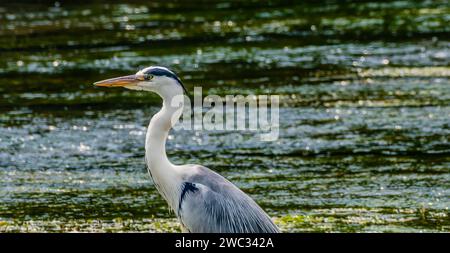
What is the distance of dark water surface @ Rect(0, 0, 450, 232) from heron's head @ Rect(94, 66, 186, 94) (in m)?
1.89

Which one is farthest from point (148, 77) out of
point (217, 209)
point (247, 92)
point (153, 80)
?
point (247, 92)

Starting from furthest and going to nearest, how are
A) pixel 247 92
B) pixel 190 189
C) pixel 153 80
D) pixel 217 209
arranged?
pixel 247 92 < pixel 153 80 < pixel 190 189 < pixel 217 209

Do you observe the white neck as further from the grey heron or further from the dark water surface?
the dark water surface

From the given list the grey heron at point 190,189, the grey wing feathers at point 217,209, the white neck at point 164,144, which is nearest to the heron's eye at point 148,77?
the grey heron at point 190,189

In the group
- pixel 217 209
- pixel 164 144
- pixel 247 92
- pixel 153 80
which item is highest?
pixel 153 80

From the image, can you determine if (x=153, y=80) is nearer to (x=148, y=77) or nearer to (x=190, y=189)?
(x=148, y=77)

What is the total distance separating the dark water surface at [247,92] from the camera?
11.0 m

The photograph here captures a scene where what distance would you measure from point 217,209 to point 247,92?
7738mm

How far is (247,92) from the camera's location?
53.0ft

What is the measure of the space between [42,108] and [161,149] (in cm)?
726

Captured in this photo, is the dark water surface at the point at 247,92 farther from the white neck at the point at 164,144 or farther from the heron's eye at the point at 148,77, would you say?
the heron's eye at the point at 148,77

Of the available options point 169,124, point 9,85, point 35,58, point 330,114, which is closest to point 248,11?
point 35,58

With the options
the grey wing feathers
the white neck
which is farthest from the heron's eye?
the grey wing feathers

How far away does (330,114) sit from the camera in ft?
48.5
